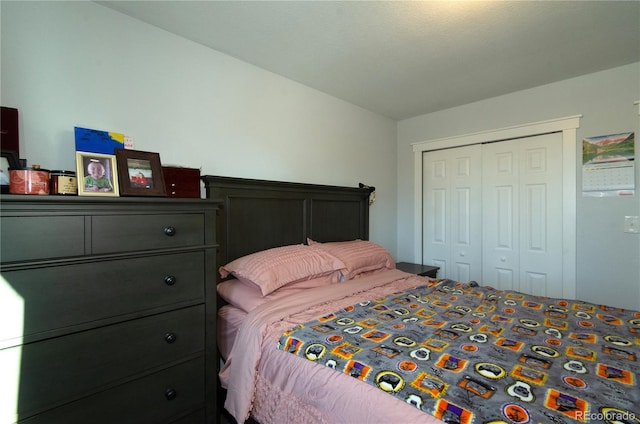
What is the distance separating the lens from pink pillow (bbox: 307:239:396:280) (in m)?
2.26

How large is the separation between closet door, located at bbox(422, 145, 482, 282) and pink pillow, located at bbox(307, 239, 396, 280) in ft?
3.67

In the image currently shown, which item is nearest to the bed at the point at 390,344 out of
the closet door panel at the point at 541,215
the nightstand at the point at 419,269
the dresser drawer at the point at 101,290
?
the dresser drawer at the point at 101,290

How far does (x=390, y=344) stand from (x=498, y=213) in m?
2.39

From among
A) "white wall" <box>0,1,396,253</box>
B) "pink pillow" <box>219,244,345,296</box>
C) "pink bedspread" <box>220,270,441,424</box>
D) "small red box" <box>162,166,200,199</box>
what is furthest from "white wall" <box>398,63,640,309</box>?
"small red box" <box>162,166,200,199</box>

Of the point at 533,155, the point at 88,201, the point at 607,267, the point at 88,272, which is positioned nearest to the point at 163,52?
the point at 88,201

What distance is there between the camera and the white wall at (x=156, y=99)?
4.69 feet

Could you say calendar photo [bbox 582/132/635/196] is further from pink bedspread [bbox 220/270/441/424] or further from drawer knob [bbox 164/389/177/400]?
drawer knob [bbox 164/389/177/400]

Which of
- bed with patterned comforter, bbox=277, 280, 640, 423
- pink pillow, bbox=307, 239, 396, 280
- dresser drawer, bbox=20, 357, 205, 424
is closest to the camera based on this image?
bed with patterned comforter, bbox=277, 280, 640, 423

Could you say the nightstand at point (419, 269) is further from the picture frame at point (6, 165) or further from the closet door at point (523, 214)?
the picture frame at point (6, 165)

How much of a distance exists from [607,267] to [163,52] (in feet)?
12.0

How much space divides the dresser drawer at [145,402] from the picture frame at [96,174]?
0.83 metres

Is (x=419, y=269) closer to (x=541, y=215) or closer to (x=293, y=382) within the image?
(x=541, y=215)

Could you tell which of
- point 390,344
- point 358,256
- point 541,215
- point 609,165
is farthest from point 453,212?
point 390,344

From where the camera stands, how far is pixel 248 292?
182 centimetres
